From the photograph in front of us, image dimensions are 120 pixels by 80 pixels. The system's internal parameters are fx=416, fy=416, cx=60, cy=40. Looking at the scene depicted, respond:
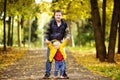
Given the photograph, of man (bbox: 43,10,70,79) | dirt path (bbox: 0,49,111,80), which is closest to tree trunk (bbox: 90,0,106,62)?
dirt path (bbox: 0,49,111,80)

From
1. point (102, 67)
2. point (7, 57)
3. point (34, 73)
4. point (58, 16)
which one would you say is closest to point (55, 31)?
point (58, 16)

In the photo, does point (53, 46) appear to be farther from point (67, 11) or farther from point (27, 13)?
point (67, 11)

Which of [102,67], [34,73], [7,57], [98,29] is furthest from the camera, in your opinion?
[7,57]

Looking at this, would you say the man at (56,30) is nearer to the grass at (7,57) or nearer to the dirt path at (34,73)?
the dirt path at (34,73)

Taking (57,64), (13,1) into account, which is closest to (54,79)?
(57,64)

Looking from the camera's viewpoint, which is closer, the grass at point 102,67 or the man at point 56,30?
the man at point 56,30

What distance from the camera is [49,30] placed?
13.3 metres

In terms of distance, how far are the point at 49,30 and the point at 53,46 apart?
1.77 feet

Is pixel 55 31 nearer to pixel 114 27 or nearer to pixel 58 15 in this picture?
pixel 58 15

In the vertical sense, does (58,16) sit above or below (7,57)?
above

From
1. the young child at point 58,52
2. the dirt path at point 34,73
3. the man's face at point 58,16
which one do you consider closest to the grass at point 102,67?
the dirt path at point 34,73

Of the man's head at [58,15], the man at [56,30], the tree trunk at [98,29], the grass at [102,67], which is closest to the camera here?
the man's head at [58,15]

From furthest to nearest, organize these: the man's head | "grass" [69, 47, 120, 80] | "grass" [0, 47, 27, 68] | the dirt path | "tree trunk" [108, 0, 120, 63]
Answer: "tree trunk" [108, 0, 120, 63] → "grass" [0, 47, 27, 68] → "grass" [69, 47, 120, 80] → the dirt path → the man's head

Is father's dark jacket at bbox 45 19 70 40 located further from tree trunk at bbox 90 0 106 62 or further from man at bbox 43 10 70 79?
tree trunk at bbox 90 0 106 62
